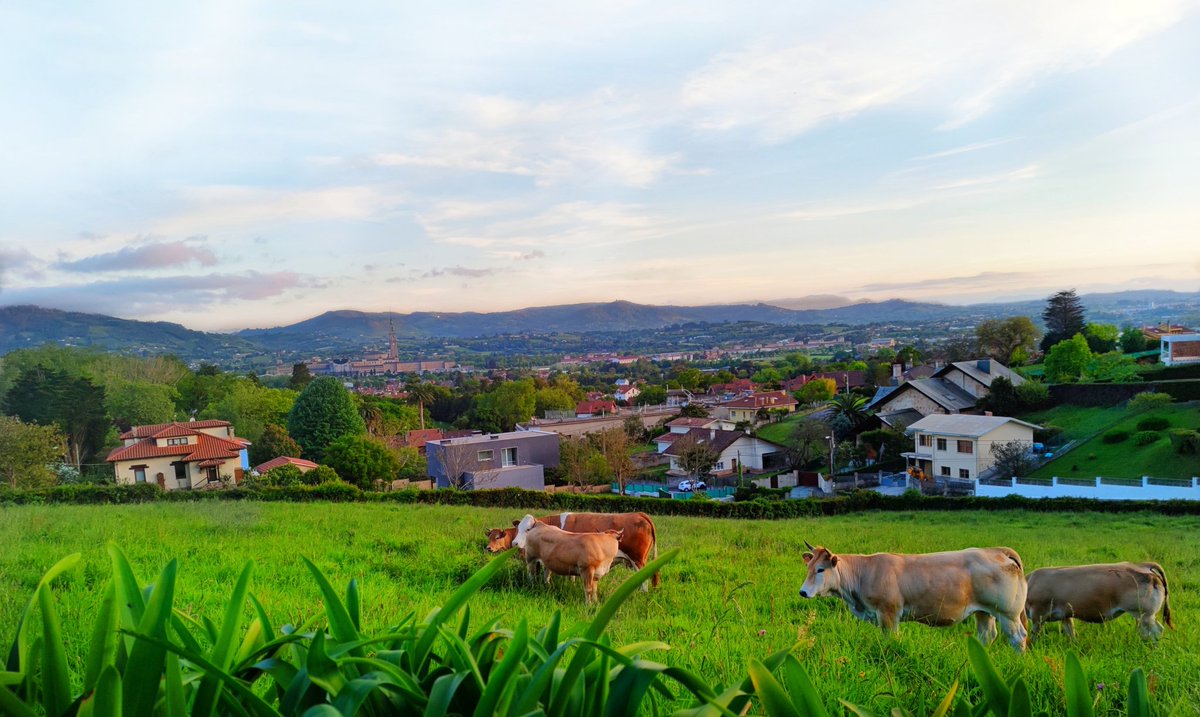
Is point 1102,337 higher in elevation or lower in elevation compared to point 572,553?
lower

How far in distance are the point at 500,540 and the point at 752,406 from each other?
47381 mm

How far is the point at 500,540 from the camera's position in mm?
6223

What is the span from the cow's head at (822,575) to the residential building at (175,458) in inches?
827

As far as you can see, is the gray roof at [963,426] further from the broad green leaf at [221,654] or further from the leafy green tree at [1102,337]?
the leafy green tree at [1102,337]

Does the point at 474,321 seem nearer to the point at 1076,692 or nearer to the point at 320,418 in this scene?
the point at 320,418

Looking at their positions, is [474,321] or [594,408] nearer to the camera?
[594,408]

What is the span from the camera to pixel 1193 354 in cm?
4356

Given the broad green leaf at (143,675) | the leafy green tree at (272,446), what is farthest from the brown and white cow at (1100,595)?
the leafy green tree at (272,446)

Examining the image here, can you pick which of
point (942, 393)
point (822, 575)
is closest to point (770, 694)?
point (822, 575)

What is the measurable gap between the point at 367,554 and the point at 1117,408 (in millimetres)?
42319

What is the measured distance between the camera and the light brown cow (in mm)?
5148

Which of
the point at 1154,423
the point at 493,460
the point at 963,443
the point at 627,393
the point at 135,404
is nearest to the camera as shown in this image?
the point at 135,404

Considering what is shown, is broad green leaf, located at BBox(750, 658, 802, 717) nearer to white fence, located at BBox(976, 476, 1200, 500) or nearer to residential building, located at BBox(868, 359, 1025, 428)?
white fence, located at BBox(976, 476, 1200, 500)

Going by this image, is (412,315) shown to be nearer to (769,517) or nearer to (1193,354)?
(1193,354)
